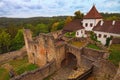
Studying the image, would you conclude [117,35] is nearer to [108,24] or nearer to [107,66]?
[108,24]

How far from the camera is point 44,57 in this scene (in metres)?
20.2

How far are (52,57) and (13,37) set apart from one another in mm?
24838

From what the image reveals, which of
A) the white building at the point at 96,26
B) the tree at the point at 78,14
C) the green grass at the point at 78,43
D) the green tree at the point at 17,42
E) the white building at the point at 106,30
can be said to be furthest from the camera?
the tree at the point at 78,14

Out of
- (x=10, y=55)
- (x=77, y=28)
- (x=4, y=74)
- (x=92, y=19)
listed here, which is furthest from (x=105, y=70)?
(x=10, y=55)

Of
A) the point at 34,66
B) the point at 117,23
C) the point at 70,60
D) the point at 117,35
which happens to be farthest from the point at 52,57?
the point at 117,23

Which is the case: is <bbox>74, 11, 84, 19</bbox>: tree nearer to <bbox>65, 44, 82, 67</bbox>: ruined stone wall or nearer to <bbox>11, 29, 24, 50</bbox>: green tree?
<bbox>11, 29, 24, 50</bbox>: green tree

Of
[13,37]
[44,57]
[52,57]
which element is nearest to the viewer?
[52,57]

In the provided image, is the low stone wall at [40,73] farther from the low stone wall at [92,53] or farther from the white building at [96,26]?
the white building at [96,26]

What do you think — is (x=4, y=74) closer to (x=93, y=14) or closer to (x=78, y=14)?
(x=93, y=14)

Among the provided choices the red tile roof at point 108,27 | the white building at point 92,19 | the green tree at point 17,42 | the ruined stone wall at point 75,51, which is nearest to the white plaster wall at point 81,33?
the white building at point 92,19

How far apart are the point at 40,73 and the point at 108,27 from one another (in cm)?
1636

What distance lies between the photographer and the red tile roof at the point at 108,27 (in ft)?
74.4

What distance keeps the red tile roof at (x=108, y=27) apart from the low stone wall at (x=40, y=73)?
511 inches

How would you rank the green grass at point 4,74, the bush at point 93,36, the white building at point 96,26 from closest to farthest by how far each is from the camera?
the green grass at point 4,74 → the white building at point 96,26 → the bush at point 93,36
